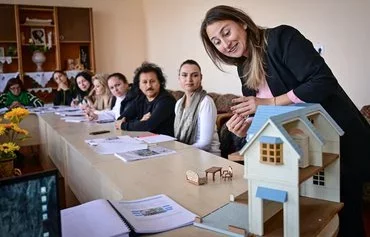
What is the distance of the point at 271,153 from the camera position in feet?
2.61

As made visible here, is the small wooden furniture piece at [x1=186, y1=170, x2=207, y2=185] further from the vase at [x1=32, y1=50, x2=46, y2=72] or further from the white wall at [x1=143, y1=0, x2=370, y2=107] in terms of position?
the vase at [x1=32, y1=50, x2=46, y2=72]

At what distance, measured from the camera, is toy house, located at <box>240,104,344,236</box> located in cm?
78

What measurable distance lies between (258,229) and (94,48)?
5685 millimetres

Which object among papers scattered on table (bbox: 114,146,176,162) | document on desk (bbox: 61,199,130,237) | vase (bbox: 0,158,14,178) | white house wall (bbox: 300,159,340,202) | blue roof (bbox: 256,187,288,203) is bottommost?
vase (bbox: 0,158,14,178)

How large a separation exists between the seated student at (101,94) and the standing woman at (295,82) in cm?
263

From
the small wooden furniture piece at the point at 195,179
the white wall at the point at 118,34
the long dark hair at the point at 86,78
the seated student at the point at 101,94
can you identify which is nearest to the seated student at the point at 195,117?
the small wooden furniture piece at the point at 195,179

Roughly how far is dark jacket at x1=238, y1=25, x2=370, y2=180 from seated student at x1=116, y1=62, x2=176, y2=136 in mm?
1418

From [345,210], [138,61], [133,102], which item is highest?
[138,61]

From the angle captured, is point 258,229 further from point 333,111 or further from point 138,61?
point 138,61

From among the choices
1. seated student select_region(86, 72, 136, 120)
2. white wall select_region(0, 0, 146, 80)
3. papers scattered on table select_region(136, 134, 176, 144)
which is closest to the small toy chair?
papers scattered on table select_region(136, 134, 176, 144)

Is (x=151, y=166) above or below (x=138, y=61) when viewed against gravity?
below

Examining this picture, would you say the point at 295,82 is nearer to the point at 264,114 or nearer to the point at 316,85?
the point at 316,85

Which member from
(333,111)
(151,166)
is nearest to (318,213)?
(333,111)

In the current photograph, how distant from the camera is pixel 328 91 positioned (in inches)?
44.8
